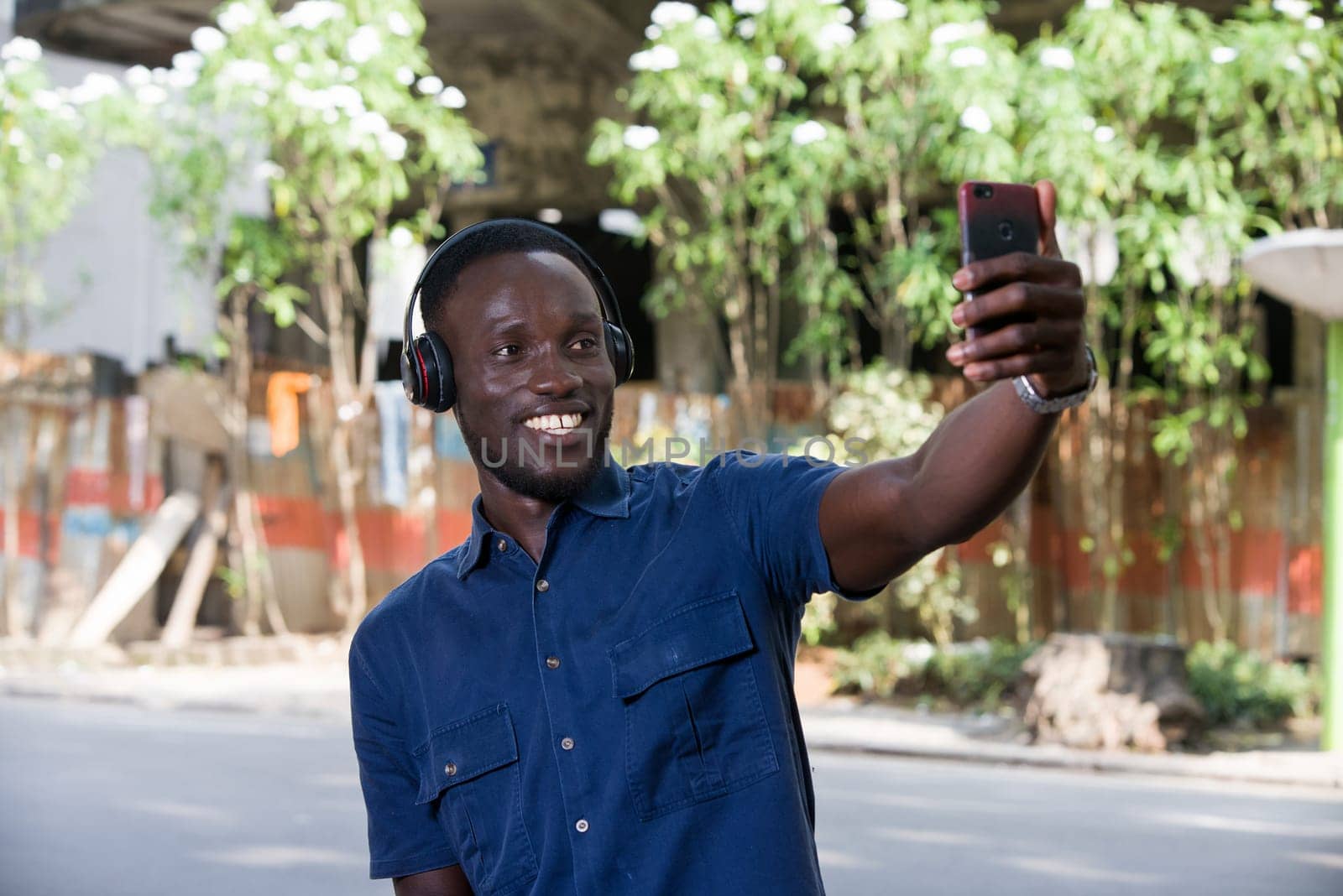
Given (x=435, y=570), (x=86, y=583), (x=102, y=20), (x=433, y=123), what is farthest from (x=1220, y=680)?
(x=102, y=20)

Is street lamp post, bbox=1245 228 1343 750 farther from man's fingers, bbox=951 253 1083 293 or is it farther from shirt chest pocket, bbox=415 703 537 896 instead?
man's fingers, bbox=951 253 1083 293

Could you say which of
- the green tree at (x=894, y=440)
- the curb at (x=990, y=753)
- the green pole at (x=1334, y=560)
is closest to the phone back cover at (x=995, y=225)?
the curb at (x=990, y=753)

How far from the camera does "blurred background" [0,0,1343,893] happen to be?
775cm

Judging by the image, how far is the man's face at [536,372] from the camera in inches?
80.7

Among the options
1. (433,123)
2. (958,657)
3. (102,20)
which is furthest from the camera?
(102,20)

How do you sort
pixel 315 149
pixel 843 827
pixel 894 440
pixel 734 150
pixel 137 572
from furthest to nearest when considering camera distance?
pixel 137 572
pixel 315 149
pixel 734 150
pixel 894 440
pixel 843 827

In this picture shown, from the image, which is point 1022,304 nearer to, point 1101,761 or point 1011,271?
point 1011,271

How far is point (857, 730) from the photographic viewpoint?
941 cm

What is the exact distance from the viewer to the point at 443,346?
2.19m

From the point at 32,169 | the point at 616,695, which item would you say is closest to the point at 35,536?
the point at 32,169

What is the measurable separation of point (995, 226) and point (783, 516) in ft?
1.94

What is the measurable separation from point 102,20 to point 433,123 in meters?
4.96

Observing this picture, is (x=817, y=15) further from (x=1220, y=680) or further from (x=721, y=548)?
(x=721, y=548)

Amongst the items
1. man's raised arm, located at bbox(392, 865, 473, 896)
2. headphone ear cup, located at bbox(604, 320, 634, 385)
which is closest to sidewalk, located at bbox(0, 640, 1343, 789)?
headphone ear cup, located at bbox(604, 320, 634, 385)
